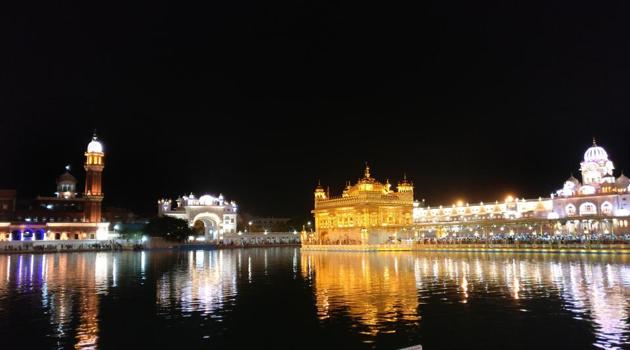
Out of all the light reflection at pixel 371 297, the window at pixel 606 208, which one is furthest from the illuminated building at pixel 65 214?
the window at pixel 606 208

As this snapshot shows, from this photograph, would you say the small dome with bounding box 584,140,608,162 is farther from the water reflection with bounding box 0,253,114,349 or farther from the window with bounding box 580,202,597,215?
the water reflection with bounding box 0,253,114,349

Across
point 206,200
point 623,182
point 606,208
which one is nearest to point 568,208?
point 606,208

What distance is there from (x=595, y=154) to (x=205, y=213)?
61.4m

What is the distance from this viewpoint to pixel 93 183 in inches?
3423

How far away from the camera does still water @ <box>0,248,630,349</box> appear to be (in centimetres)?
1398

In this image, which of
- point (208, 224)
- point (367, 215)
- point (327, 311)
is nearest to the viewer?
point (327, 311)

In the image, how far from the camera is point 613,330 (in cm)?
1418

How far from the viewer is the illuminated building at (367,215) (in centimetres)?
6962

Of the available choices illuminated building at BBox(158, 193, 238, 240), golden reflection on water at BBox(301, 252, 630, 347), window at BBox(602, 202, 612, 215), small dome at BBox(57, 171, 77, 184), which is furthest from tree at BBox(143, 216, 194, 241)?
window at BBox(602, 202, 612, 215)

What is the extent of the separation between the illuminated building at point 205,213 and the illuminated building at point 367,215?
25916 millimetres

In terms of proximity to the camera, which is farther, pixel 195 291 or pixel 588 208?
pixel 588 208

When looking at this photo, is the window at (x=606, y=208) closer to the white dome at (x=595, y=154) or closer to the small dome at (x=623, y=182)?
the small dome at (x=623, y=182)

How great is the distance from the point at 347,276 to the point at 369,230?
3970cm

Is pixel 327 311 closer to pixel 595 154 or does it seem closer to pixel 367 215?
pixel 367 215
